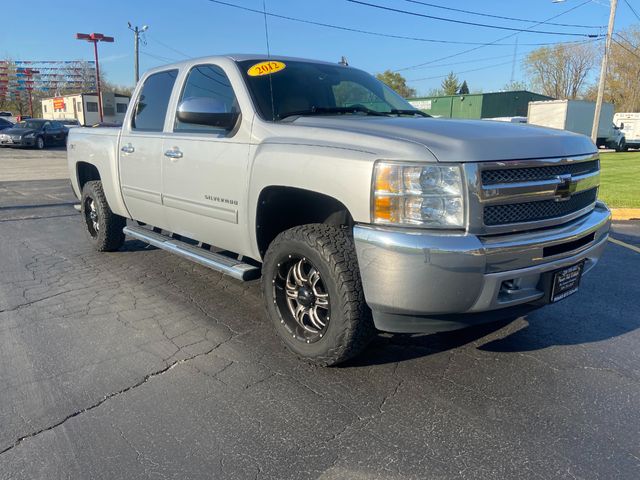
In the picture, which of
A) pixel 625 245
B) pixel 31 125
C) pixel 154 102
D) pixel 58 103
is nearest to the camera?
pixel 154 102

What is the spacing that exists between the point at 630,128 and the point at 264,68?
131 feet

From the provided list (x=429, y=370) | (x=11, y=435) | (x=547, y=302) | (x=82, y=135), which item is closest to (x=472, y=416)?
(x=429, y=370)

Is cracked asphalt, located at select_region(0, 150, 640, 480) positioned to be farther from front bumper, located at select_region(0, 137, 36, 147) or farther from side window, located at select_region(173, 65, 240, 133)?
front bumper, located at select_region(0, 137, 36, 147)

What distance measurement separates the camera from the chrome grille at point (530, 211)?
8.71 feet

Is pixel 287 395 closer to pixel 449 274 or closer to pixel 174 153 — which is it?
pixel 449 274

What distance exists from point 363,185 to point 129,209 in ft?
10.7

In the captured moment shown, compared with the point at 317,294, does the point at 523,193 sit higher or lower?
higher

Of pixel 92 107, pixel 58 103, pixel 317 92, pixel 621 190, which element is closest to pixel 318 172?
pixel 317 92

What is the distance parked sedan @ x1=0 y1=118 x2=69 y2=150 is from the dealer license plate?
86.9 ft

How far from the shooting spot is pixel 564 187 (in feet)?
9.63

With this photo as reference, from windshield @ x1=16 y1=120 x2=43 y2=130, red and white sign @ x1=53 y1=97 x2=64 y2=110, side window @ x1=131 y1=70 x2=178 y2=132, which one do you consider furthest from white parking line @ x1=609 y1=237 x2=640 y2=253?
red and white sign @ x1=53 y1=97 x2=64 y2=110

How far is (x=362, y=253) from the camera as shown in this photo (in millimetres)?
2672

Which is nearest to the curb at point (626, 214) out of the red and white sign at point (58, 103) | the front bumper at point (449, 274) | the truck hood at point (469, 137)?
the truck hood at point (469, 137)

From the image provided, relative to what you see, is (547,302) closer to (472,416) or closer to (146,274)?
(472,416)
